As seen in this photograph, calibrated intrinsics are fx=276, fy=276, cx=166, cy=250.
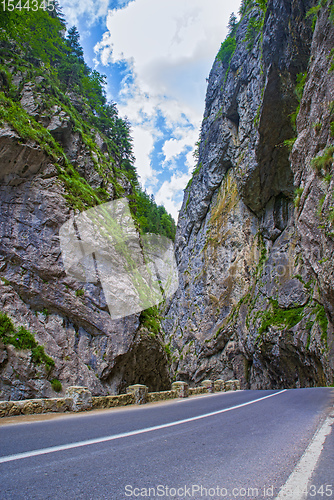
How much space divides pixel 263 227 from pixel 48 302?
23589 millimetres

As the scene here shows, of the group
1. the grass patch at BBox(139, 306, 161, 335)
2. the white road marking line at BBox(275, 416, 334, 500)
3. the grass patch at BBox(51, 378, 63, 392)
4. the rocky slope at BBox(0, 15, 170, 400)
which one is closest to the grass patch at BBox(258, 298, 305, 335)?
the rocky slope at BBox(0, 15, 170, 400)

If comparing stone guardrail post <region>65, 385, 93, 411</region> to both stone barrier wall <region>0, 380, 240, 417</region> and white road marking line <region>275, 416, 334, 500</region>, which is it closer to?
stone barrier wall <region>0, 380, 240, 417</region>

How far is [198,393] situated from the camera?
14.9m

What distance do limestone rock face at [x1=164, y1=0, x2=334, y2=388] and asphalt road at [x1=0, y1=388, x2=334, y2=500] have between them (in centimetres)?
817

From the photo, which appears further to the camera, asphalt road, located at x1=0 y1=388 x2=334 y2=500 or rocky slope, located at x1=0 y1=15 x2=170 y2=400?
rocky slope, located at x1=0 y1=15 x2=170 y2=400

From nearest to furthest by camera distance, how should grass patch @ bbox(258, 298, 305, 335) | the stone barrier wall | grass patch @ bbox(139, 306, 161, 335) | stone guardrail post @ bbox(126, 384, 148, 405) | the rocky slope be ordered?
the stone barrier wall → stone guardrail post @ bbox(126, 384, 148, 405) → the rocky slope → grass patch @ bbox(139, 306, 161, 335) → grass patch @ bbox(258, 298, 305, 335)

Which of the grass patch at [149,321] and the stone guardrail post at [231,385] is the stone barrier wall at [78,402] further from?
the stone guardrail post at [231,385]

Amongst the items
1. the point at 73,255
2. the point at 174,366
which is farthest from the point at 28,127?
the point at 174,366

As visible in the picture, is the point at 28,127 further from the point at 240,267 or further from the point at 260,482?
the point at 240,267

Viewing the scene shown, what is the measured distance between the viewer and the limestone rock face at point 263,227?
13.0 m

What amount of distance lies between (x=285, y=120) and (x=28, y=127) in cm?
1909

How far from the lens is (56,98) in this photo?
21484 mm

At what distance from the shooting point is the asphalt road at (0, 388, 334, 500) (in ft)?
7.43

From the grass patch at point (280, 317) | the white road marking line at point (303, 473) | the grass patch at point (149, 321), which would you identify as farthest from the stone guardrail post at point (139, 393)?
the grass patch at point (280, 317)
